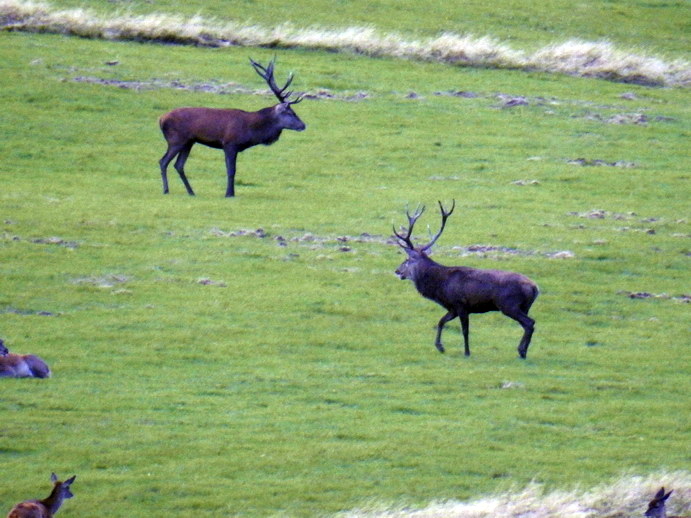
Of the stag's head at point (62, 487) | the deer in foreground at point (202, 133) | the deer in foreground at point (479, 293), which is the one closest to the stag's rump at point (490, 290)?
the deer in foreground at point (479, 293)

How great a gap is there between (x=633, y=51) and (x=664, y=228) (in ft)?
44.1

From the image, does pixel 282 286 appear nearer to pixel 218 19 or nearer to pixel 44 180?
pixel 44 180

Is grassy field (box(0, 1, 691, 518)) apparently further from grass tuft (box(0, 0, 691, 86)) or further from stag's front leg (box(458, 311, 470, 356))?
grass tuft (box(0, 0, 691, 86))

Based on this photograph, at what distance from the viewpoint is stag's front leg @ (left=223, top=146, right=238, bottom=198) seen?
24.2 meters

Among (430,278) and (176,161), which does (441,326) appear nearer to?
(430,278)

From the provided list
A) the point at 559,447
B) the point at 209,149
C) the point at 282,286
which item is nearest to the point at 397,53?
the point at 209,149

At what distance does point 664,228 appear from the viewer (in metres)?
23.5

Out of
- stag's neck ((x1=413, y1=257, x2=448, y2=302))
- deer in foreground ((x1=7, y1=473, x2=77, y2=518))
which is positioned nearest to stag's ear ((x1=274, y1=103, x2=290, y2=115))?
stag's neck ((x1=413, y1=257, x2=448, y2=302))

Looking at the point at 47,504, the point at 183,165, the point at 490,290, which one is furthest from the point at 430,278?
the point at 183,165

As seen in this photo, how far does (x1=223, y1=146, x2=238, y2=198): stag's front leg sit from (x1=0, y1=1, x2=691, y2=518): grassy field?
36 cm

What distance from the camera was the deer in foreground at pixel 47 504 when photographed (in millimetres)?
10164

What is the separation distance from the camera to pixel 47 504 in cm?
1066

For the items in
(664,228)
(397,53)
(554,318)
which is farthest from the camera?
(397,53)

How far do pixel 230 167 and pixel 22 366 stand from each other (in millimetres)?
10012
